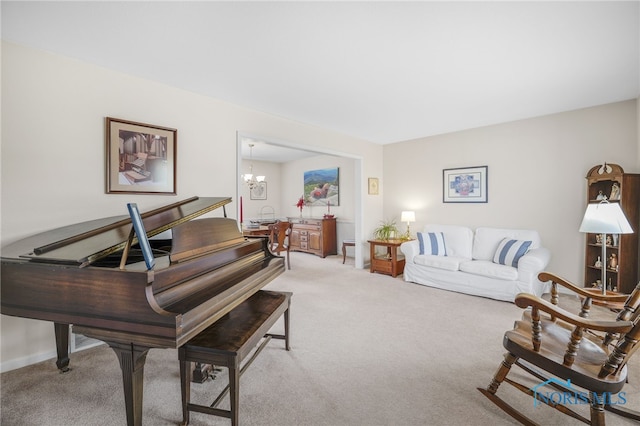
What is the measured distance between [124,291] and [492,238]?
4683 millimetres

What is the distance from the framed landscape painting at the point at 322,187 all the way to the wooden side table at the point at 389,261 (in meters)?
2.28

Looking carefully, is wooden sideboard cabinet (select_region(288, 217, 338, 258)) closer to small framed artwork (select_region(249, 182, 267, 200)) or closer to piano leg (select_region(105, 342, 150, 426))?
small framed artwork (select_region(249, 182, 267, 200))

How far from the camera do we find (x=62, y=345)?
7.26 feet

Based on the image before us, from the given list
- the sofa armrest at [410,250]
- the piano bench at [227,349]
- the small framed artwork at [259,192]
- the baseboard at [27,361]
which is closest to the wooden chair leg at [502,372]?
the piano bench at [227,349]

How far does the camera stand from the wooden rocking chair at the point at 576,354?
4.68 feet

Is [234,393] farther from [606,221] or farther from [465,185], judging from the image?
[465,185]

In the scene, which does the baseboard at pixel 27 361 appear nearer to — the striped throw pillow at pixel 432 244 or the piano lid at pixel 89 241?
the piano lid at pixel 89 241

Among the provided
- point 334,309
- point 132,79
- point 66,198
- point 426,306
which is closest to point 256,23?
point 132,79

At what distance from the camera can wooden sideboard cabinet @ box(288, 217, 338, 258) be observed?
6758 mm

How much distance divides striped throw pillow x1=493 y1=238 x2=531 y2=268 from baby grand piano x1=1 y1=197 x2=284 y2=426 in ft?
11.8

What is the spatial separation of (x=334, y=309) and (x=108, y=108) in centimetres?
311

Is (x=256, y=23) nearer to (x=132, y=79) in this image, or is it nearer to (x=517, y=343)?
(x=132, y=79)

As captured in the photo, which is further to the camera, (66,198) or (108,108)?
(108,108)

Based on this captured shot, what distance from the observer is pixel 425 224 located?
541cm
